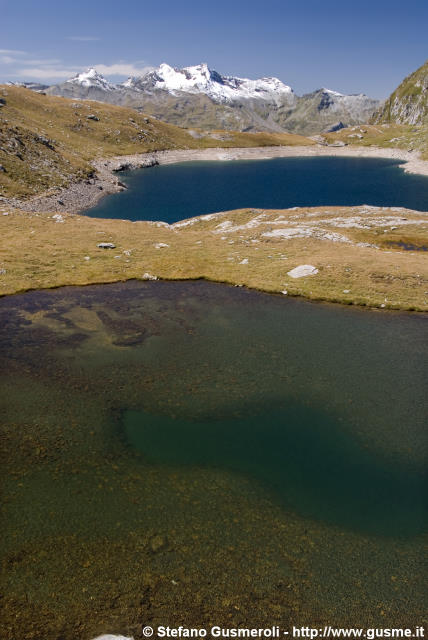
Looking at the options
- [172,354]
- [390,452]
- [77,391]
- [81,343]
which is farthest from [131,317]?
[390,452]

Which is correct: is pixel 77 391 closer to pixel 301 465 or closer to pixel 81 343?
pixel 81 343

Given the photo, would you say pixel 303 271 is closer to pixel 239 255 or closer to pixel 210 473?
pixel 239 255

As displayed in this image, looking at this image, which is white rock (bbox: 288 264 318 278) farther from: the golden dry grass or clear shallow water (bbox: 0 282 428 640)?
clear shallow water (bbox: 0 282 428 640)

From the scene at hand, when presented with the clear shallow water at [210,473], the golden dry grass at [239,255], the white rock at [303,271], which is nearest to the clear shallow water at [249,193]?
the golden dry grass at [239,255]

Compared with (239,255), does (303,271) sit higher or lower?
lower

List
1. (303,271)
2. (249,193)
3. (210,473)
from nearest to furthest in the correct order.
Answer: (210,473) → (303,271) → (249,193)

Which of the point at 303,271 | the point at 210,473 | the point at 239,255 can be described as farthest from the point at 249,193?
the point at 210,473
